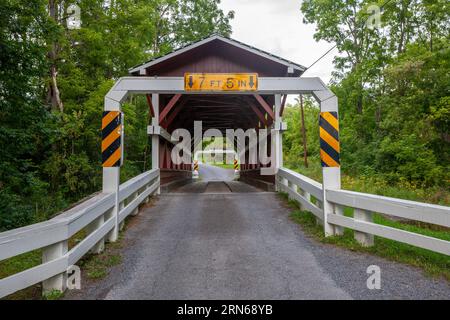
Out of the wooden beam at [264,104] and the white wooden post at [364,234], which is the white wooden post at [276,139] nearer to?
the wooden beam at [264,104]

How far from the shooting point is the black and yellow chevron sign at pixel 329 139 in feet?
17.1

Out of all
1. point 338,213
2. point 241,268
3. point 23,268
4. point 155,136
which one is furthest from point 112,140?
point 155,136

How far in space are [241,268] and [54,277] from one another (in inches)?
77.1

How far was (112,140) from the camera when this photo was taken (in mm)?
5234

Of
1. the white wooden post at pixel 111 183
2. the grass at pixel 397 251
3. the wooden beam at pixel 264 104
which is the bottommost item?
the grass at pixel 397 251

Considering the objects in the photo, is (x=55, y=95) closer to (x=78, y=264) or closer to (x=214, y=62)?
(x=214, y=62)

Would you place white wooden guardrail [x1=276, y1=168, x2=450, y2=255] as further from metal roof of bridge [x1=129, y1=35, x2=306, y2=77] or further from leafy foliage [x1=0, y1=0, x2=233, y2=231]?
leafy foliage [x1=0, y1=0, x2=233, y2=231]

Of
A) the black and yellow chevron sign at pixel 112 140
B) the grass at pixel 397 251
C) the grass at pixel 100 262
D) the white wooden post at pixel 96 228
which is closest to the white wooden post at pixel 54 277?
the grass at pixel 100 262

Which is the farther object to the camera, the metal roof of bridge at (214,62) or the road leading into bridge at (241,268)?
the metal roof of bridge at (214,62)

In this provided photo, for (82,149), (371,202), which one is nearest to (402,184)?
(371,202)

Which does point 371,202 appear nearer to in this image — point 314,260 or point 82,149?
point 314,260

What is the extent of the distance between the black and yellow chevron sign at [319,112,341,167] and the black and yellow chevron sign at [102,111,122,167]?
10.7 ft

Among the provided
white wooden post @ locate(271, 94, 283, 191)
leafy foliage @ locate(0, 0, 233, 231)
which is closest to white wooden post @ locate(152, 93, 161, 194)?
leafy foliage @ locate(0, 0, 233, 231)

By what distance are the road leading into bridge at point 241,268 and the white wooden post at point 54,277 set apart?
0.50 feet
